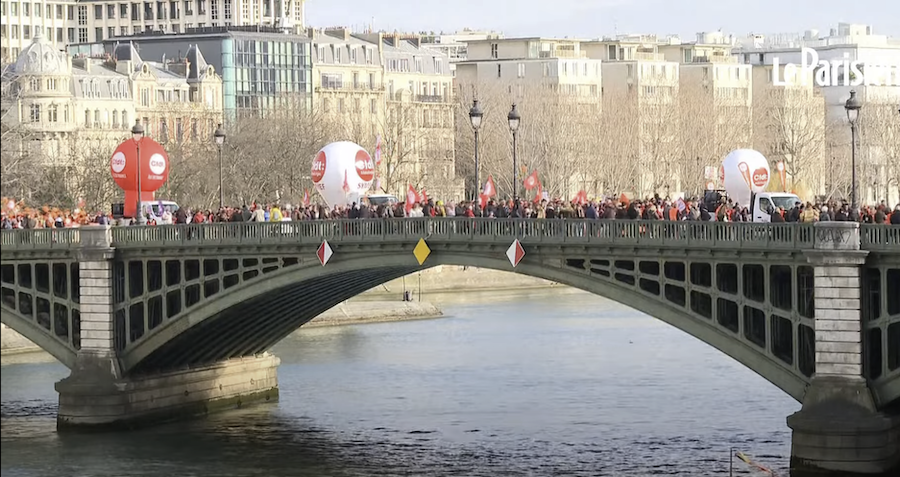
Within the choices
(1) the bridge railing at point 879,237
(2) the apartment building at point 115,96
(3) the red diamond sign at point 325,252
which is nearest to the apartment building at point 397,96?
(2) the apartment building at point 115,96

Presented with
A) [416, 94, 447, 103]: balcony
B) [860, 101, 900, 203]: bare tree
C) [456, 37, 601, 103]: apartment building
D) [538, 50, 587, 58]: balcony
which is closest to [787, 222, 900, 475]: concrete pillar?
[860, 101, 900, 203]: bare tree

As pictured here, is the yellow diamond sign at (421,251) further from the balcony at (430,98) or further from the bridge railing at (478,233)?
the balcony at (430,98)

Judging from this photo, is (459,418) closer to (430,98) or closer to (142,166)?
(142,166)

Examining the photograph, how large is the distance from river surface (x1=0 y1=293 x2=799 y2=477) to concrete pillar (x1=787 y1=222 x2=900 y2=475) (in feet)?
11.0

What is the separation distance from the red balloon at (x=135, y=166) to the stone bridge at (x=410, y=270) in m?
4.53

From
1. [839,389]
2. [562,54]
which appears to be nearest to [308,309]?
[839,389]

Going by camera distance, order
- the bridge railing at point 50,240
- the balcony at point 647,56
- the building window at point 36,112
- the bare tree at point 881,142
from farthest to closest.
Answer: the balcony at point 647,56
the bare tree at point 881,142
the building window at point 36,112
the bridge railing at point 50,240

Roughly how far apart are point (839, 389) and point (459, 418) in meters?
17.3

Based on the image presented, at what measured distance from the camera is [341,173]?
78.6 m

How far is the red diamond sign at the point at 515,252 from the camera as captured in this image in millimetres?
58656

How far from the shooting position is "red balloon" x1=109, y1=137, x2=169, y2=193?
71.0m

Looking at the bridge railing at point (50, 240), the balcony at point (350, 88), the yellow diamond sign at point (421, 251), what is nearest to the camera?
the yellow diamond sign at point (421, 251)

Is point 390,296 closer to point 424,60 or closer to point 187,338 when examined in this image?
point 187,338

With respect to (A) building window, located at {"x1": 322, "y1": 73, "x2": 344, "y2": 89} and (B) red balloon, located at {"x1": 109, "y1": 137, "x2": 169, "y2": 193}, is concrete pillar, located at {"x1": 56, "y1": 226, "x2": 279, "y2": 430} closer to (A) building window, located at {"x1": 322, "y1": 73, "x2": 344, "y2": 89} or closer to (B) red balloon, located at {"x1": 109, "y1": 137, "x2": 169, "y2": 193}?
(B) red balloon, located at {"x1": 109, "y1": 137, "x2": 169, "y2": 193}
